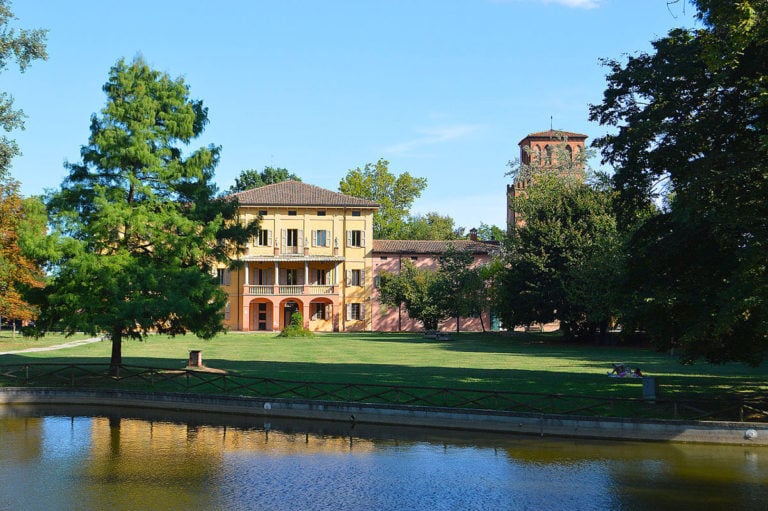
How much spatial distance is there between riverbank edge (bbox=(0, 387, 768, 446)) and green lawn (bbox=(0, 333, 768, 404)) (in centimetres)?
383

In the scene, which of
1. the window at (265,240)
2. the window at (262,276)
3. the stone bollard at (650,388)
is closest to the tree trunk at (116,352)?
the stone bollard at (650,388)

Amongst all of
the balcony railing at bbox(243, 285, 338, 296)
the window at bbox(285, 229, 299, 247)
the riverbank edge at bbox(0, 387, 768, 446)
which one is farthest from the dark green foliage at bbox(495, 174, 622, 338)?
the riverbank edge at bbox(0, 387, 768, 446)

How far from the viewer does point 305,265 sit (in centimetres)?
6762

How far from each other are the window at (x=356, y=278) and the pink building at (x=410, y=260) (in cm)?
140

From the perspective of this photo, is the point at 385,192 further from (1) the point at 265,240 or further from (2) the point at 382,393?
(2) the point at 382,393

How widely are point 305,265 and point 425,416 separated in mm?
49185

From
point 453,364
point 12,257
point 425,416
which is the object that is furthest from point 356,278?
point 425,416

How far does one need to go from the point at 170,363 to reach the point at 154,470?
17895 mm

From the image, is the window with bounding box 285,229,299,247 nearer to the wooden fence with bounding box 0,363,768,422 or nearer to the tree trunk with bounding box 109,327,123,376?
the wooden fence with bounding box 0,363,768,422

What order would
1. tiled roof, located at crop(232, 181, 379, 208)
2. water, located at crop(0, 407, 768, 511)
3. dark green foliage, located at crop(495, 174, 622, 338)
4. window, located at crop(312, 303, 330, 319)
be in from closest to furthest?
1. water, located at crop(0, 407, 768, 511)
2. dark green foliage, located at crop(495, 174, 622, 338)
3. tiled roof, located at crop(232, 181, 379, 208)
4. window, located at crop(312, 303, 330, 319)

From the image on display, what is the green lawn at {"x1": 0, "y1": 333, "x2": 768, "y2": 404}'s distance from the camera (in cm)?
2370

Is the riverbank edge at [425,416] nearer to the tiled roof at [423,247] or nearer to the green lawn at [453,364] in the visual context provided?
the green lawn at [453,364]

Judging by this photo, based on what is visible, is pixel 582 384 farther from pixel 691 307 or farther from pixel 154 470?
pixel 154 470

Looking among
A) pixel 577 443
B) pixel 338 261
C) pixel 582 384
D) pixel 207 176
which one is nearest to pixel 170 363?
pixel 207 176
